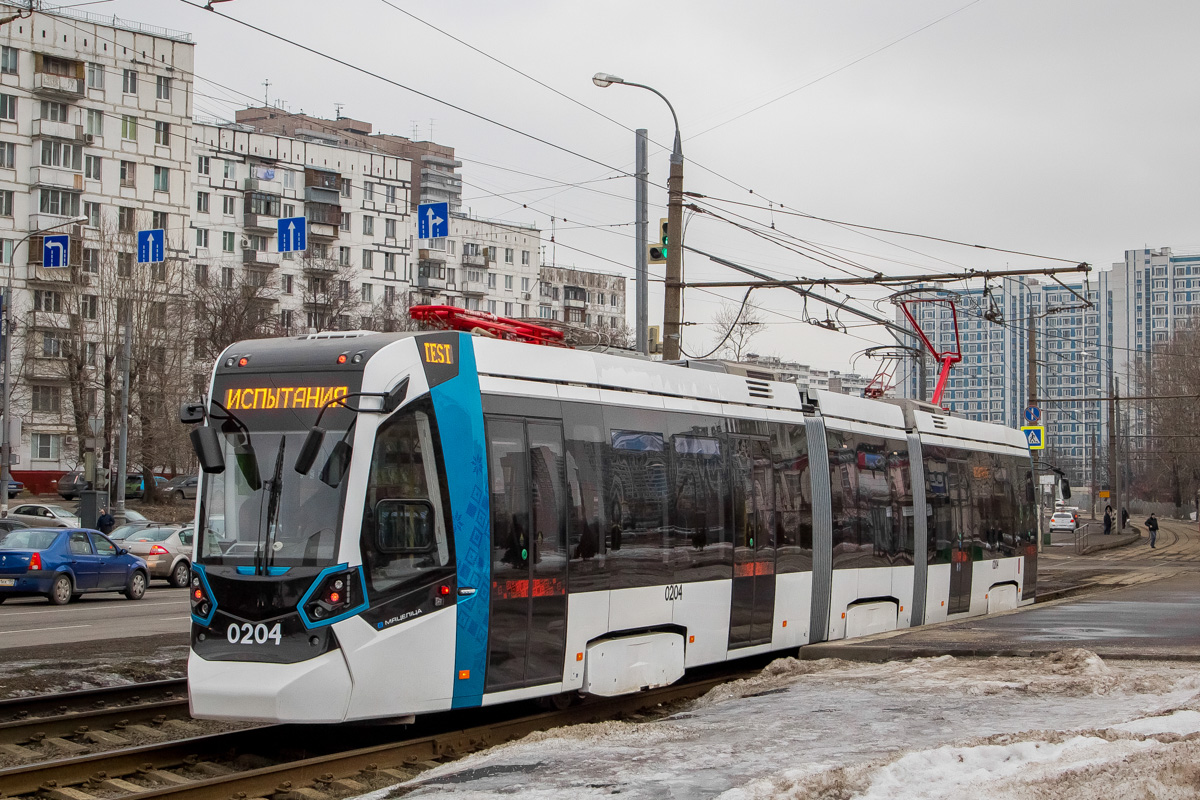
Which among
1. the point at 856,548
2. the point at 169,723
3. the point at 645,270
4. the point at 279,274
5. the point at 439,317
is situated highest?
the point at 279,274

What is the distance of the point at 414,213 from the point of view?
103062 millimetres

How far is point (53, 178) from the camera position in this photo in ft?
244

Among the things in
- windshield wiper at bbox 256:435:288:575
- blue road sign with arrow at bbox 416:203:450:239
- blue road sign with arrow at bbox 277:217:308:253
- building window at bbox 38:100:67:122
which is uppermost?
building window at bbox 38:100:67:122

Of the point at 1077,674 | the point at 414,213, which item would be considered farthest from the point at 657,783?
the point at 414,213

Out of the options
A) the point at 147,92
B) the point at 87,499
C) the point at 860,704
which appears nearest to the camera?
the point at 860,704

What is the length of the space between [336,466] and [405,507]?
573 mm

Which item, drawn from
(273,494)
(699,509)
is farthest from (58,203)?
(273,494)

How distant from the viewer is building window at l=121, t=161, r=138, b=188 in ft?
255

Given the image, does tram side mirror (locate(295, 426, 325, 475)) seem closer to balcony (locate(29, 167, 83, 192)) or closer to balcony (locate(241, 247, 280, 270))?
balcony (locate(29, 167, 83, 192))

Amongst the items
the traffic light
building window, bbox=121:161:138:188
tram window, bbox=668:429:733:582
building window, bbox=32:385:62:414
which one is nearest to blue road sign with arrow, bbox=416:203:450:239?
the traffic light

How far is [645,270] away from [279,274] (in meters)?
74.2

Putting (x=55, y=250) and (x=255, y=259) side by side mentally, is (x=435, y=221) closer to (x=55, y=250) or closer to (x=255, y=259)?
(x=55, y=250)

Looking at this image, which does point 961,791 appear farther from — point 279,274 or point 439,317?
point 279,274

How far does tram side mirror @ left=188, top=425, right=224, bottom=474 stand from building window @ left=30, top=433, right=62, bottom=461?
67.8m
